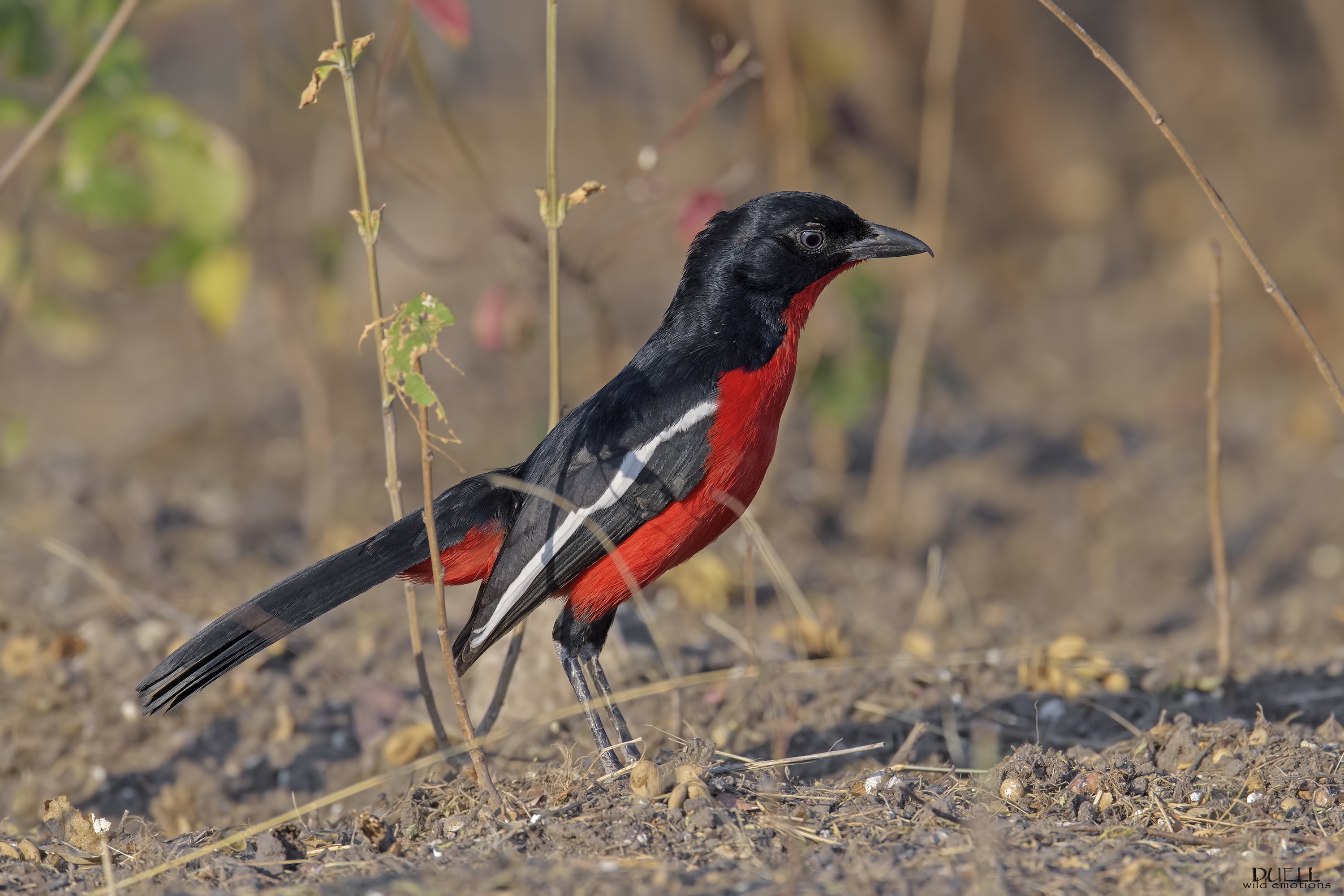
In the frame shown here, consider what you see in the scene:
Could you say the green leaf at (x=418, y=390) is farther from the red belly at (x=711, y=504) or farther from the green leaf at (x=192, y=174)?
the green leaf at (x=192, y=174)

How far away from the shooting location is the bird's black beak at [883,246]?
12.9 ft

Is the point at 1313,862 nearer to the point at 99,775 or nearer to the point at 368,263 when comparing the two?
the point at 368,263

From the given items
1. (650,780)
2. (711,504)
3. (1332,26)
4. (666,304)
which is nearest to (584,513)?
(711,504)

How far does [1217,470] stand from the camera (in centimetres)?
393

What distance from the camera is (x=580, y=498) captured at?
11.6 ft

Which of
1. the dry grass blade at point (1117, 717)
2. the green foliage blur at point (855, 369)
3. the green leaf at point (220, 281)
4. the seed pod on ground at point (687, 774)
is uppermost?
the green leaf at point (220, 281)

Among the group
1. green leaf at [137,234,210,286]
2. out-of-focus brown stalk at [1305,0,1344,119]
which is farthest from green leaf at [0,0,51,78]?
out-of-focus brown stalk at [1305,0,1344,119]

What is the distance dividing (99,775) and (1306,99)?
8.15 m

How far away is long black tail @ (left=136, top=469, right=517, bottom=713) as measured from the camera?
125 inches

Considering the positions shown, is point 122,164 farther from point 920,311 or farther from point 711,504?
point 920,311

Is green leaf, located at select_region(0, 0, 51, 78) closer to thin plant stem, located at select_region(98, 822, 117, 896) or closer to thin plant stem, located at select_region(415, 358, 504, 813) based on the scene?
thin plant stem, located at select_region(415, 358, 504, 813)

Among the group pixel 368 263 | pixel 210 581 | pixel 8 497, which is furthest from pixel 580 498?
pixel 8 497

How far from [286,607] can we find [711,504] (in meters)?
1.14

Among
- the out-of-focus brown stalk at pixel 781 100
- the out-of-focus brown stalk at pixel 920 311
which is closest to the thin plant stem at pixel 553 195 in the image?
the out-of-focus brown stalk at pixel 781 100
